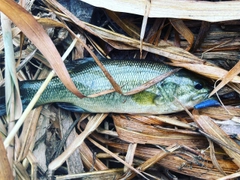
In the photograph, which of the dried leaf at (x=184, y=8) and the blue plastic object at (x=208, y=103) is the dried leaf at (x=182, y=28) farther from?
the blue plastic object at (x=208, y=103)

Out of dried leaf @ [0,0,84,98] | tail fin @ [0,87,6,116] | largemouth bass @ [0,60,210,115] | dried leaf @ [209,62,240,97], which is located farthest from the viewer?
largemouth bass @ [0,60,210,115]

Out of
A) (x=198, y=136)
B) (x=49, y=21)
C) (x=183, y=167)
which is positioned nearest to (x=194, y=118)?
(x=198, y=136)

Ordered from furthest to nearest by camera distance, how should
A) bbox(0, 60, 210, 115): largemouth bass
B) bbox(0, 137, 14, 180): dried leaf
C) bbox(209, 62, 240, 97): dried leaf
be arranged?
bbox(0, 60, 210, 115): largemouth bass → bbox(209, 62, 240, 97): dried leaf → bbox(0, 137, 14, 180): dried leaf

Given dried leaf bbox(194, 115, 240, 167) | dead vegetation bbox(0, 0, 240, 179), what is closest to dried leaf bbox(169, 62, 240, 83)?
dead vegetation bbox(0, 0, 240, 179)

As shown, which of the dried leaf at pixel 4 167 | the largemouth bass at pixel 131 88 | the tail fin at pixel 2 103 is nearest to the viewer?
the dried leaf at pixel 4 167

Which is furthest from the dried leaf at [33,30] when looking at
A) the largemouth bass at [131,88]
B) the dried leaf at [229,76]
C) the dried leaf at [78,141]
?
the dried leaf at [229,76]

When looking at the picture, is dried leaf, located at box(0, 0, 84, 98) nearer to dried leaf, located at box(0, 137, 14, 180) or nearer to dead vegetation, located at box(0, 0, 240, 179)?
dead vegetation, located at box(0, 0, 240, 179)

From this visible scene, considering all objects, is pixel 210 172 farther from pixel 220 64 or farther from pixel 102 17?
pixel 102 17
